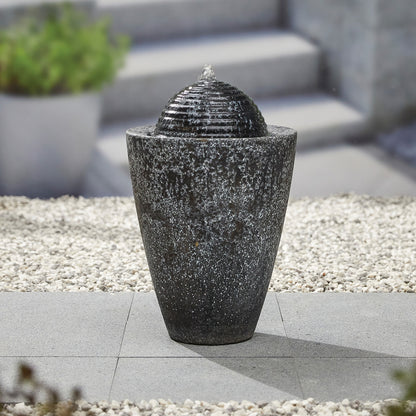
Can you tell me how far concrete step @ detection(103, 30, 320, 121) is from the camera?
304 inches

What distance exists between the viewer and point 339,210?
7012mm

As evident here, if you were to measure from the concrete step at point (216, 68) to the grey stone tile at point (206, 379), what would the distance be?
4.53 m

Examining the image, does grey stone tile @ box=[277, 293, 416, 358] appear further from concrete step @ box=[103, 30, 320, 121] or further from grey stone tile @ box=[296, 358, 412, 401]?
concrete step @ box=[103, 30, 320, 121]

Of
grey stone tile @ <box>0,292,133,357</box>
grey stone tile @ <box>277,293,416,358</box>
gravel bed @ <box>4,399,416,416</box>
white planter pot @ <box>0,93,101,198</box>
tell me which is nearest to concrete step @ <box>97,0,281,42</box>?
white planter pot @ <box>0,93,101,198</box>

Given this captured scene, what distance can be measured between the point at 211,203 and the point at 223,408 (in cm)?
88

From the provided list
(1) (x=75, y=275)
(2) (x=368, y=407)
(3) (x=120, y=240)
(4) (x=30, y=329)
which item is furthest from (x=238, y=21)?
(2) (x=368, y=407)

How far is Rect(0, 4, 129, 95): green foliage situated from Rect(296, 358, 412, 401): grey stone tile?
473 cm

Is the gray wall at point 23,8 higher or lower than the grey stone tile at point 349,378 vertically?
higher

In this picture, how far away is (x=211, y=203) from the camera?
3410 mm

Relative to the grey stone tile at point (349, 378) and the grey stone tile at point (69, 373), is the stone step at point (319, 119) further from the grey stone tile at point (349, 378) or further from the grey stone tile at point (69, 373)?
the grey stone tile at point (69, 373)

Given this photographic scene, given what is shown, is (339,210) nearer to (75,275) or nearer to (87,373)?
(75,275)

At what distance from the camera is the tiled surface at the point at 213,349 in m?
3.25

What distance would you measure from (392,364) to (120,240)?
291 centimetres

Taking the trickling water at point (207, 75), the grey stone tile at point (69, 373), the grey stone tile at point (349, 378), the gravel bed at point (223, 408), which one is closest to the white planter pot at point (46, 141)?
the trickling water at point (207, 75)
